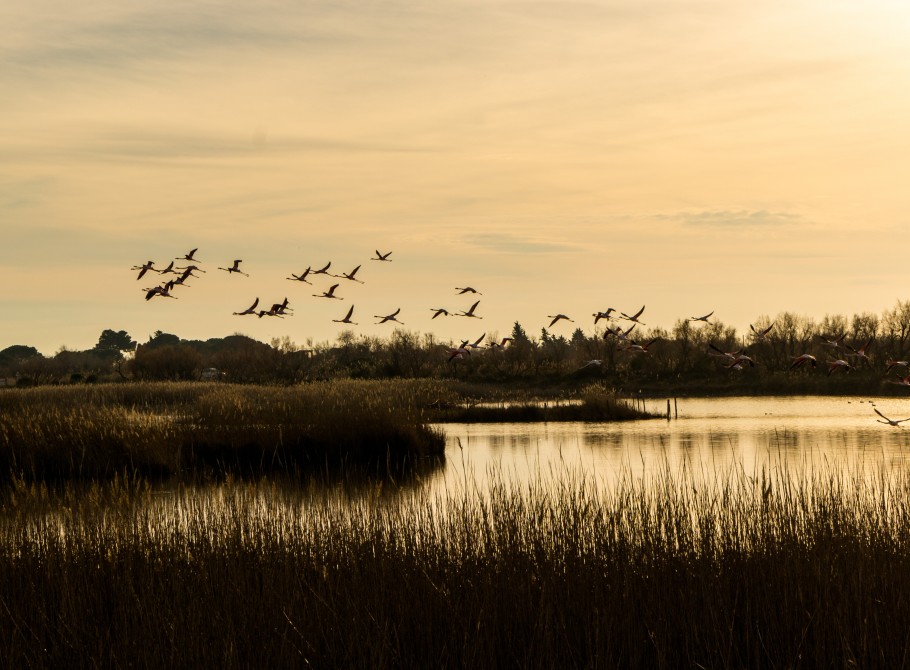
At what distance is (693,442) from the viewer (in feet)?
93.7

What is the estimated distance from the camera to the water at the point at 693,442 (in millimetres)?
21719

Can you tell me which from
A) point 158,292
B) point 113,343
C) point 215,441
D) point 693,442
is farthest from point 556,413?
point 113,343

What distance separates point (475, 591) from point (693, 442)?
21033mm

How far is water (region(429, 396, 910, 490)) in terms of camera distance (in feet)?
71.3

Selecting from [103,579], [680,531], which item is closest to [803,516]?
[680,531]

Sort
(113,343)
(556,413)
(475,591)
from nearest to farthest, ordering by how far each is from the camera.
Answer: (475,591) → (556,413) → (113,343)

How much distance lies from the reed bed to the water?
26.6 ft

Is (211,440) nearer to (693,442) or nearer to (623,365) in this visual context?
(693,442)

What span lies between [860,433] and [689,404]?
16114mm

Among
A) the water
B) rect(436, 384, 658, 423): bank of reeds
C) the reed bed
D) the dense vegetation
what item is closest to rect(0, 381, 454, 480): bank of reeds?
the water

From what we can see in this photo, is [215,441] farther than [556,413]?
No

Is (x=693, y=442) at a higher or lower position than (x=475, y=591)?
lower

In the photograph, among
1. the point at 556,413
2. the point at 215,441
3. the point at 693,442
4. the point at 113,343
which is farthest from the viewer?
the point at 113,343

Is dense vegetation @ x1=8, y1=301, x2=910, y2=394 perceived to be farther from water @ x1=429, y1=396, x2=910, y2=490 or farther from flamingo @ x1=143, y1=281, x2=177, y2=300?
flamingo @ x1=143, y1=281, x2=177, y2=300
